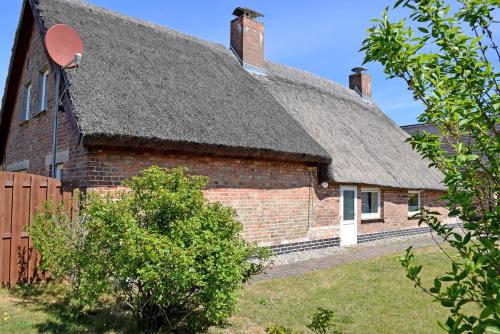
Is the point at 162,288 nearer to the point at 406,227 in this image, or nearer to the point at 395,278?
the point at 395,278

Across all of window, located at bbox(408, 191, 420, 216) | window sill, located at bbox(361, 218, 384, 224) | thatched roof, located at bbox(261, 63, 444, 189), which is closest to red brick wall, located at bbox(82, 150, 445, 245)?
window sill, located at bbox(361, 218, 384, 224)

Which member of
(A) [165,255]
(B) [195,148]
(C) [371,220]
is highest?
(B) [195,148]

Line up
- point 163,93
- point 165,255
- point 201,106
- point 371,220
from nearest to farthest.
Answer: point 165,255
point 163,93
point 201,106
point 371,220

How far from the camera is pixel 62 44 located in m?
7.65

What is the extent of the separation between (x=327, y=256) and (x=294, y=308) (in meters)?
5.16

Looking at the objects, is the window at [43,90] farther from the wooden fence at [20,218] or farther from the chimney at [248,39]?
the chimney at [248,39]

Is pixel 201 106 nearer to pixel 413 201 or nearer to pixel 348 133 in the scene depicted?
pixel 348 133

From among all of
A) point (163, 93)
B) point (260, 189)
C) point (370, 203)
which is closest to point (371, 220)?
point (370, 203)

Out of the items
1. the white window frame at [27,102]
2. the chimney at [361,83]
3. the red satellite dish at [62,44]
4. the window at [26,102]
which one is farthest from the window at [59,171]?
the chimney at [361,83]

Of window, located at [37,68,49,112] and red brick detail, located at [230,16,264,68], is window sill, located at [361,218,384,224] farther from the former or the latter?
window, located at [37,68,49,112]

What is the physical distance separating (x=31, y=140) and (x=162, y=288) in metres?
8.61

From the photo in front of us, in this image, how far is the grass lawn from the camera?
16.3ft

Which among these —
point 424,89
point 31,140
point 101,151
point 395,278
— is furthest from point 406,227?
point 424,89

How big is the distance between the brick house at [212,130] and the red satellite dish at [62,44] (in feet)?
1.04
